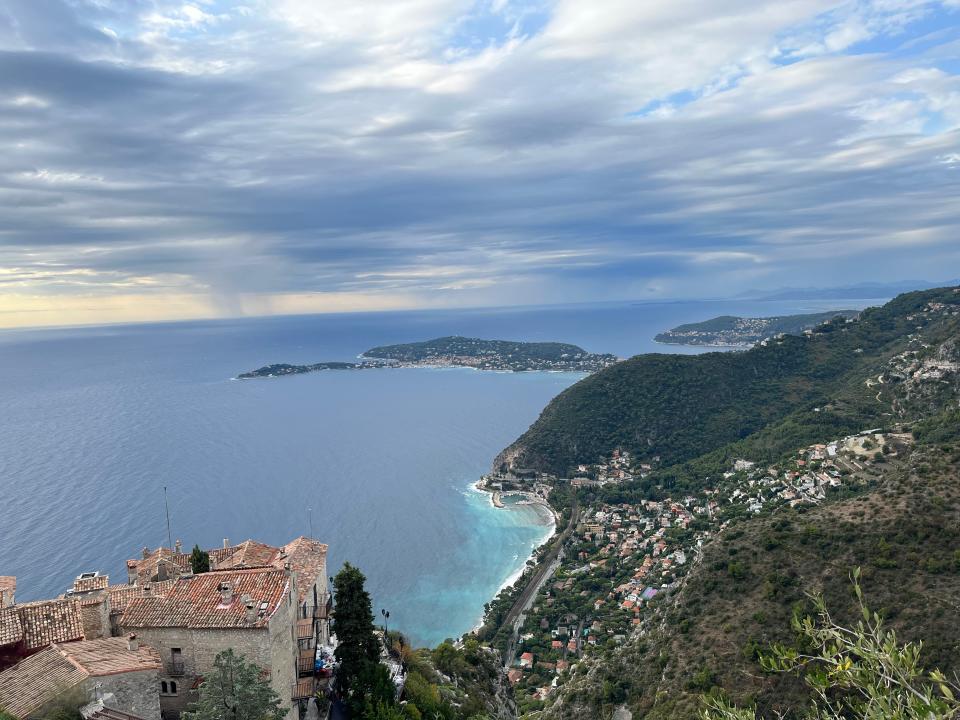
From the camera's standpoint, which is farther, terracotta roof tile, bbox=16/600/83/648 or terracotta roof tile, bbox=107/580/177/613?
terracotta roof tile, bbox=107/580/177/613

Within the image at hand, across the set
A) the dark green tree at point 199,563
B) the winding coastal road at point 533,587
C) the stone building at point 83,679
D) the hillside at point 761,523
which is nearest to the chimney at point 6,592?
the stone building at point 83,679

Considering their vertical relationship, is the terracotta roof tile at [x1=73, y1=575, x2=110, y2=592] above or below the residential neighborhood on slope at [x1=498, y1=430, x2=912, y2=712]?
above

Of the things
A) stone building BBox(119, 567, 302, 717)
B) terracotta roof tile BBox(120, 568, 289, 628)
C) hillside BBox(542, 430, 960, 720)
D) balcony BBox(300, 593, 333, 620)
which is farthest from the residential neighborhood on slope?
terracotta roof tile BBox(120, 568, 289, 628)

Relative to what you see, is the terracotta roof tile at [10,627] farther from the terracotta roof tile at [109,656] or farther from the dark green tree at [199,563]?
the dark green tree at [199,563]

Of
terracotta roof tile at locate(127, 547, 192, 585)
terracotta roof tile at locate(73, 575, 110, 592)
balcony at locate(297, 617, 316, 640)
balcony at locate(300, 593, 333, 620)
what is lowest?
balcony at locate(300, 593, 333, 620)

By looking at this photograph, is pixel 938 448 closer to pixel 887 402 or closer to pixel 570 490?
pixel 887 402

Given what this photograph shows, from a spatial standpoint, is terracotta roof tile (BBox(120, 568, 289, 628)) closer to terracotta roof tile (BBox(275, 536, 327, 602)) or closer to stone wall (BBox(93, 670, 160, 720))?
stone wall (BBox(93, 670, 160, 720))

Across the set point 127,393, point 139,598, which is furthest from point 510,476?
point 127,393
